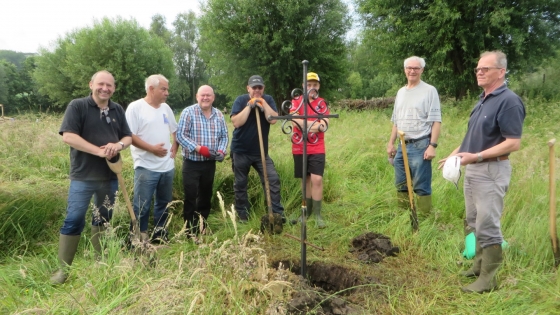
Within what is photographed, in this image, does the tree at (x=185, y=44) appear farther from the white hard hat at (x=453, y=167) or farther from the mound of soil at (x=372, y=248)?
the white hard hat at (x=453, y=167)

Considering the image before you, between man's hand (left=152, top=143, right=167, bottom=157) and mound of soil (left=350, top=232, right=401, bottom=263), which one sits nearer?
mound of soil (left=350, top=232, right=401, bottom=263)

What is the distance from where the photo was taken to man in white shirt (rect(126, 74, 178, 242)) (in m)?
3.72

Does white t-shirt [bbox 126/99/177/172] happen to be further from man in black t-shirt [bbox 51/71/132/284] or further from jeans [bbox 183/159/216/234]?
man in black t-shirt [bbox 51/71/132/284]

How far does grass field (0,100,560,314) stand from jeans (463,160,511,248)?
40 cm

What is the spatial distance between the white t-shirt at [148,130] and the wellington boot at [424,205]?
2.76m

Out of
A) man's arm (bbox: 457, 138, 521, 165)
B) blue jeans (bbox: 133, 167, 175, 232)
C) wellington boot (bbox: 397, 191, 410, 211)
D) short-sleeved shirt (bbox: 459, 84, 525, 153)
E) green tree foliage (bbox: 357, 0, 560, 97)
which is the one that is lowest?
wellington boot (bbox: 397, 191, 410, 211)

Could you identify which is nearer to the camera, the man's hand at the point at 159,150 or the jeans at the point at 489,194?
the jeans at the point at 489,194

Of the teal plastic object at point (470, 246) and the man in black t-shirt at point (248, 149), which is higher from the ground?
the man in black t-shirt at point (248, 149)

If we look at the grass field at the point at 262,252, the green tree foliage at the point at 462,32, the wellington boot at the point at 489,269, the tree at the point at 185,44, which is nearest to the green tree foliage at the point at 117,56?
the tree at the point at 185,44

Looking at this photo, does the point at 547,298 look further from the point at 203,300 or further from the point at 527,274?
the point at 203,300

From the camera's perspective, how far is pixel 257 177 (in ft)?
16.8

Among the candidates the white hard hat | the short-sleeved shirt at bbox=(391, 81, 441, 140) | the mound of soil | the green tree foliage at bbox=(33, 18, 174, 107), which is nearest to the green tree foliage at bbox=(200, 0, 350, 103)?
the green tree foliage at bbox=(33, 18, 174, 107)

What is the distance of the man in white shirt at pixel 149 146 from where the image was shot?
12.2 feet

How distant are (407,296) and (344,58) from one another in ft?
58.6
